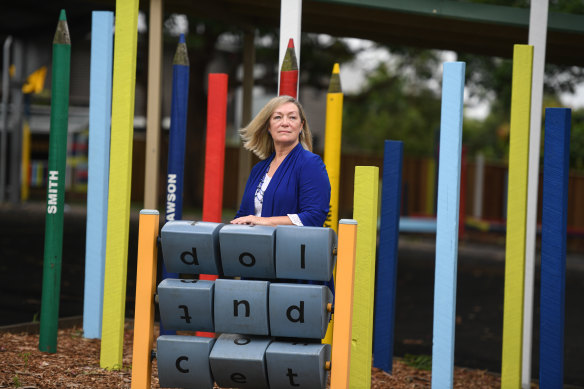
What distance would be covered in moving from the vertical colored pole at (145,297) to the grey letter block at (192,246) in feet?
0.63

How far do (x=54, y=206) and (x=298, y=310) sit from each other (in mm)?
2244

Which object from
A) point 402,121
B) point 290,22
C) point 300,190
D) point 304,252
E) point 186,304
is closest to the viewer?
point 304,252

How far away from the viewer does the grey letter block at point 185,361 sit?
139 inches

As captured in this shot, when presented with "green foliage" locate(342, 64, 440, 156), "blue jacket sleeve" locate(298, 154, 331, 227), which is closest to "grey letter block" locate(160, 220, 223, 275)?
"blue jacket sleeve" locate(298, 154, 331, 227)

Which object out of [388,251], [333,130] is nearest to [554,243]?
[388,251]

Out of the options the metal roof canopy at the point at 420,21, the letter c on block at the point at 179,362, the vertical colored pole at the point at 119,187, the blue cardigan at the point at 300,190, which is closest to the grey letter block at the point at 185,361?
the letter c on block at the point at 179,362

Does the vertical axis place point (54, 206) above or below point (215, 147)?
below

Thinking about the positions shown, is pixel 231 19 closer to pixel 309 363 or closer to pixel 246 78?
pixel 246 78

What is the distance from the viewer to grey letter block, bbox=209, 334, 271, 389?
11.3 ft

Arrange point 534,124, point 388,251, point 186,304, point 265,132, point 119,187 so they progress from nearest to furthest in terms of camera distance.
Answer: point 186,304 → point 265,132 → point 119,187 → point 534,124 → point 388,251

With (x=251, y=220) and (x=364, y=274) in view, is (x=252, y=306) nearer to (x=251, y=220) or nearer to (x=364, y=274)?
(x=251, y=220)

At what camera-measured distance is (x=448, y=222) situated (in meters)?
4.45

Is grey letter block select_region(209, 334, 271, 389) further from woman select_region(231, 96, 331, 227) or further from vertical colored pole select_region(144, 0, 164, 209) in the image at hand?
vertical colored pole select_region(144, 0, 164, 209)

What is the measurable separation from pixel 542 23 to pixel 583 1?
11.8 metres
